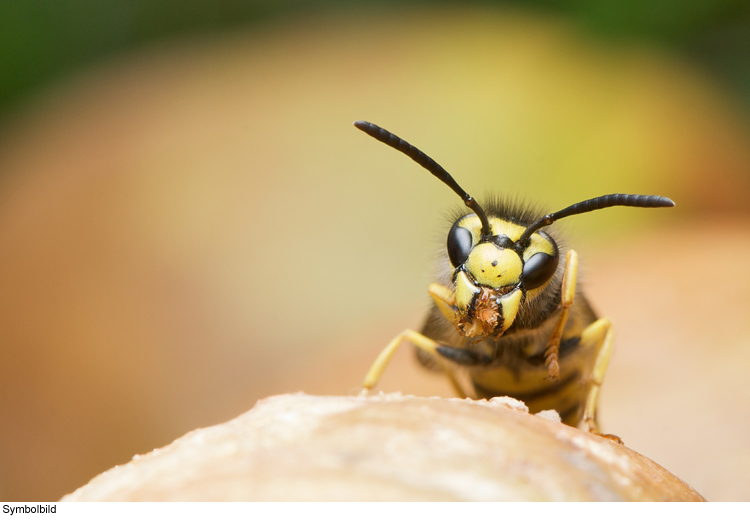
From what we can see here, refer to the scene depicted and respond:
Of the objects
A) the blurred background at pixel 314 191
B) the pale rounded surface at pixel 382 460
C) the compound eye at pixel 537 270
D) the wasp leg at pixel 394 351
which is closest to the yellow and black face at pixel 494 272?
the compound eye at pixel 537 270

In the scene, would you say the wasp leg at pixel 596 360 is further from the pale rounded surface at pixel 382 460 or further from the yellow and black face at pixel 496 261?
the pale rounded surface at pixel 382 460

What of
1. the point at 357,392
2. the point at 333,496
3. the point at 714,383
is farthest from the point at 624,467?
the point at 714,383

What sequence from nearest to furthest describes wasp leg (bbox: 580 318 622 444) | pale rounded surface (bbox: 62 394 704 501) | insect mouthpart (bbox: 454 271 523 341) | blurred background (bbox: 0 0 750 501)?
pale rounded surface (bbox: 62 394 704 501), insect mouthpart (bbox: 454 271 523 341), wasp leg (bbox: 580 318 622 444), blurred background (bbox: 0 0 750 501)

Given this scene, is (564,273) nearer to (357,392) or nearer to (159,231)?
(357,392)

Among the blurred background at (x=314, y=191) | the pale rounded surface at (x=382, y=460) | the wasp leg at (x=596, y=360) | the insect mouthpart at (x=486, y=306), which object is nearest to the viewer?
the pale rounded surface at (x=382, y=460)

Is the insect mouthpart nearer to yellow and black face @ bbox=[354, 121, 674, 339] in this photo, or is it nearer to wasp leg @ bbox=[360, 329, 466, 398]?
yellow and black face @ bbox=[354, 121, 674, 339]

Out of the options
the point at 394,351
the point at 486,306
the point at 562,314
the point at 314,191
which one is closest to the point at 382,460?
the point at 486,306

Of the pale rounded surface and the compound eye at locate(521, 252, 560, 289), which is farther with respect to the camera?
the compound eye at locate(521, 252, 560, 289)

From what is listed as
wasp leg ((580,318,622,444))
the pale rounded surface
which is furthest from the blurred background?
the pale rounded surface
